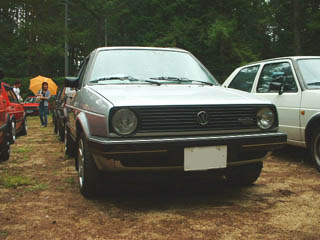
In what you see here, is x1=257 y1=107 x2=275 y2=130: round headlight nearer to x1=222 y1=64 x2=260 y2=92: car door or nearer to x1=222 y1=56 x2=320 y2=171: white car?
x1=222 y1=56 x2=320 y2=171: white car

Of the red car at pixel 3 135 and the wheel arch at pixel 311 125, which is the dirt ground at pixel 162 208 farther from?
the red car at pixel 3 135

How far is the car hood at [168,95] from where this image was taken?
3.08 metres

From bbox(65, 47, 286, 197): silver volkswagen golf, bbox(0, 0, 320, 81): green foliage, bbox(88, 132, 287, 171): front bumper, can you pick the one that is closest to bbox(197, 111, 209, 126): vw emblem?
bbox(65, 47, 286, 197): silver volkswagen golf

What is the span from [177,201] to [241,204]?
61 cm

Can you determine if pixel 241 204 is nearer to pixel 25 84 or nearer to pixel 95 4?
pixel 25 84

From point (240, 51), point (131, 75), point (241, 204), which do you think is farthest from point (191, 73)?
point (240, 51)

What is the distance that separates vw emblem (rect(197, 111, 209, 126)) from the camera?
314 centimetres

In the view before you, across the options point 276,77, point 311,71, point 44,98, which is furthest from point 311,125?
point 44,98

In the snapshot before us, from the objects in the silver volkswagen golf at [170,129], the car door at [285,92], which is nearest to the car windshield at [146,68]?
the silver volkswagen golf at [170,129]

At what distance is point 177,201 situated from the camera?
349 centimetres

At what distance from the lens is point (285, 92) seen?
18.0 feet

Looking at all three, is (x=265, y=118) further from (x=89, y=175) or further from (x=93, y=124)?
(x=89, y=175)

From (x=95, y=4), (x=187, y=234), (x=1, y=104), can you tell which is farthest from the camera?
(x=95, y=4)

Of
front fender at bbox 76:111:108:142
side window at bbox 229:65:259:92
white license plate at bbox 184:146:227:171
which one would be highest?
side window at bbox 229:65:259:92
